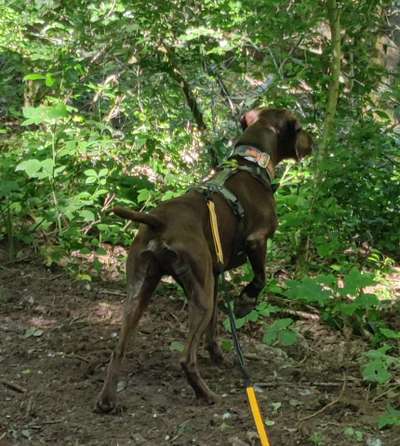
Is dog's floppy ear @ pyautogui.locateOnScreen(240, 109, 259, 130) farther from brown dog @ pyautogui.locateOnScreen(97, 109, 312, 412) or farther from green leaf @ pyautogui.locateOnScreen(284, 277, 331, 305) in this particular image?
green leaf @ pyautogui.locateOnScreen(284, 277, 331, 305)

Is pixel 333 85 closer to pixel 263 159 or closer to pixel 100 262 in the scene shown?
pixel 263 159

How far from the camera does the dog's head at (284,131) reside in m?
5.05

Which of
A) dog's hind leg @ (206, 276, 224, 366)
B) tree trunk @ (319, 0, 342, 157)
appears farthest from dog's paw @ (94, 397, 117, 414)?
tree trunk @ (319, 0, 342, 157)

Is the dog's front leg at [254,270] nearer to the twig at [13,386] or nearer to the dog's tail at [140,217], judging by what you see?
the dog's tail at [140,217]

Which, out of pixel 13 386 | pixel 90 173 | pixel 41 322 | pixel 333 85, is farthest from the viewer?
pixel 90 173

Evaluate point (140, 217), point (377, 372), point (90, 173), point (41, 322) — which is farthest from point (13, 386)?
point (90, 173)

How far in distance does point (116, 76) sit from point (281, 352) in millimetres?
3803

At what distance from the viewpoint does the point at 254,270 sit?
15.2 ft

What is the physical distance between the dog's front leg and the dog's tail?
0.87 metres

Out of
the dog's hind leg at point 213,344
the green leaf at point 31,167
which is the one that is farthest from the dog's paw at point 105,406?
the green leaf at point 31,167

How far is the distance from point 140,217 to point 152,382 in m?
1.14

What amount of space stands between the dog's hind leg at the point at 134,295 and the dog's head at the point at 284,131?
5.19 feet

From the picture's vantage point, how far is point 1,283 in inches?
225

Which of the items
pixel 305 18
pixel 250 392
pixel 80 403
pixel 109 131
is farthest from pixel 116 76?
pixel 250 392
